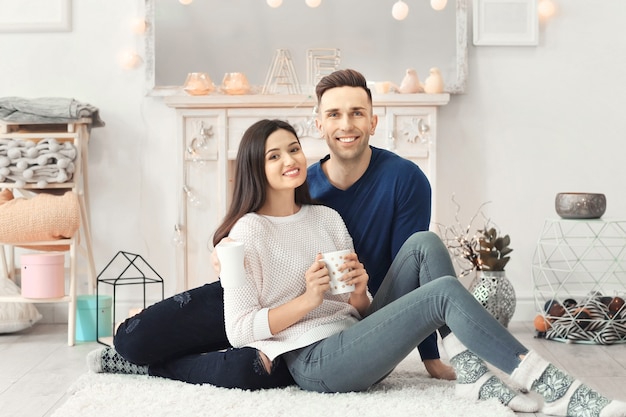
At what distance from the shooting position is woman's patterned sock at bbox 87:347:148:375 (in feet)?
8.00

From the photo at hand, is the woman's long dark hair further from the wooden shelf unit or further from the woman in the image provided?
the wooden shelf unit

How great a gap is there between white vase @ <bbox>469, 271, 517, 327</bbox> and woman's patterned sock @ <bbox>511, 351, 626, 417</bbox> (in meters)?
1.32

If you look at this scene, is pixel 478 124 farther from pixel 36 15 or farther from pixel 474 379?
pixel 36 15

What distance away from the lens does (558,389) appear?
6.41 ft

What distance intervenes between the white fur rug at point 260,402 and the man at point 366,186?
269 mm

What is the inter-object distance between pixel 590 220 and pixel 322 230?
134 cm

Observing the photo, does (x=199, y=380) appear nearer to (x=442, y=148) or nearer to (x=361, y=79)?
(x=361, y=79)

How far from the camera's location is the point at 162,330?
2330 mm

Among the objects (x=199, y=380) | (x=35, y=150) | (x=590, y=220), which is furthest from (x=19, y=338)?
(x=590, y=220)

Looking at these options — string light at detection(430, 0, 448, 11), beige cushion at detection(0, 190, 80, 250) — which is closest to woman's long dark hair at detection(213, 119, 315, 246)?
beige cushion at detection(0, 190, 80, 250)

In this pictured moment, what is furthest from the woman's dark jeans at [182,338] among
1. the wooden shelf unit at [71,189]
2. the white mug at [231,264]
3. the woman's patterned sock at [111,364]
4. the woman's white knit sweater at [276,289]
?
the wooden shelf unit at [71,189]

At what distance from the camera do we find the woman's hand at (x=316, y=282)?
6.67 feet

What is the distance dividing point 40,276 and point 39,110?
25.2 inches

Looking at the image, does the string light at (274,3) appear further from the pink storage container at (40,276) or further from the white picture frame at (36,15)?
the pink storage container at (40,276)
